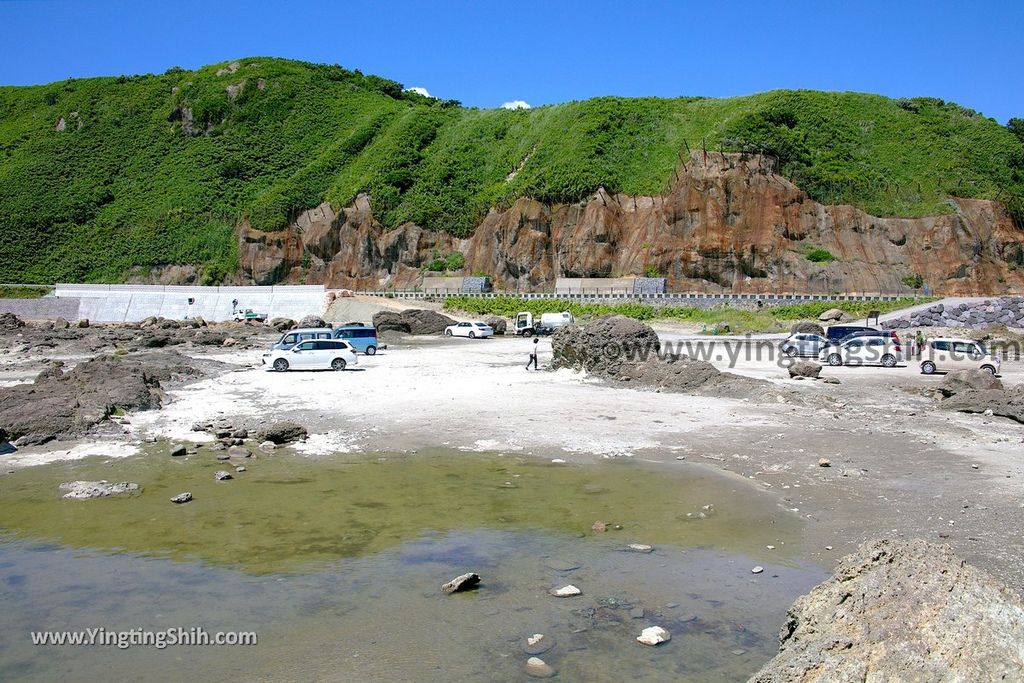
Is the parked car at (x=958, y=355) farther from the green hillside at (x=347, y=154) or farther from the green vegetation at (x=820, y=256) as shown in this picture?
the green hillside at (x=347, y=154)

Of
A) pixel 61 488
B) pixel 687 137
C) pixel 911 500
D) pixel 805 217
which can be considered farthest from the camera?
pixel 687 137

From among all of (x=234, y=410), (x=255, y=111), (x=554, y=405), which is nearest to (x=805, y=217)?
(x=554, y=405)

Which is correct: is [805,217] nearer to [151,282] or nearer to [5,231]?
[151,282]

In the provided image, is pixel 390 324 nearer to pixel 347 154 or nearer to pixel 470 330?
pixel 470 330

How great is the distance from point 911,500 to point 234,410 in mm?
17603

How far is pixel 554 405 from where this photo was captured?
74.3ft

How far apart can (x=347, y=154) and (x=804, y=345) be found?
3441 inches

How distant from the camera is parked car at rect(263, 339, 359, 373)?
3134 cm

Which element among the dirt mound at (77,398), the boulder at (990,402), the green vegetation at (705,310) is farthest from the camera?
the green vegetation at (705,310)

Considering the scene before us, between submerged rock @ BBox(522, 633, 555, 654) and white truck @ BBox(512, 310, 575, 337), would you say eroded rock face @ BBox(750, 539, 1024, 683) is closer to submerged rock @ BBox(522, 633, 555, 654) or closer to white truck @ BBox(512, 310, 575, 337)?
submerged rock @ BBox(522, 633, 555, 654)

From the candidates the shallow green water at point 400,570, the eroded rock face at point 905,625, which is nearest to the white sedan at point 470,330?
the shallow green water at point 400,570

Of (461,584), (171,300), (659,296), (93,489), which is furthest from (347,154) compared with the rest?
(461,584)

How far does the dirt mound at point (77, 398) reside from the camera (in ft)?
60.7

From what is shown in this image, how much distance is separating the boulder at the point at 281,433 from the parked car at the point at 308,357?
13.0m
